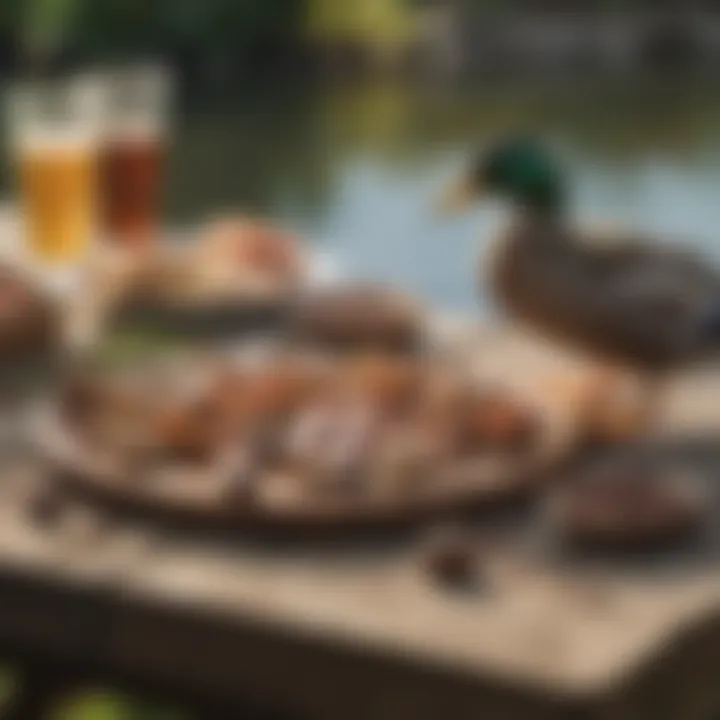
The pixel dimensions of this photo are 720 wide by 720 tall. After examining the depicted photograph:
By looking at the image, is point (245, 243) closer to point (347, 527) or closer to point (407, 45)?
point (407, 45)

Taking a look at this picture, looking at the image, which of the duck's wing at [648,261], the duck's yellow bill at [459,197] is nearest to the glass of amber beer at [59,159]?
the duck's yellow bill at [459,197]

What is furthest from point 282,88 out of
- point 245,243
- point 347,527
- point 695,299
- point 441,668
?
point 441,668

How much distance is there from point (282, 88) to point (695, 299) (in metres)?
0.50

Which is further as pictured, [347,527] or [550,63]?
[550,63]

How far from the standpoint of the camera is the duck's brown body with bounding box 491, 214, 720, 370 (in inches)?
45.4

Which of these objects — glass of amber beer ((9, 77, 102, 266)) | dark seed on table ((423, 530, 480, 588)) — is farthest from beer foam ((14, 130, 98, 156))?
dark seed on table ((423, 530, 480, 588))

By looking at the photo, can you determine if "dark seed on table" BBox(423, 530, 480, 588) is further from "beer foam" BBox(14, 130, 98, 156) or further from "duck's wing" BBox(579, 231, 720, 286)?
"beer foam" BBox(14, 130, 98, 156)

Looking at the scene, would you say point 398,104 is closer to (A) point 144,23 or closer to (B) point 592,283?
(A) point 144,23

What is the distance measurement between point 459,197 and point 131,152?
0.89ft

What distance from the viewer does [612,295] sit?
115cm

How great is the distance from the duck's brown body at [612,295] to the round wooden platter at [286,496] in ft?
A: 0.38

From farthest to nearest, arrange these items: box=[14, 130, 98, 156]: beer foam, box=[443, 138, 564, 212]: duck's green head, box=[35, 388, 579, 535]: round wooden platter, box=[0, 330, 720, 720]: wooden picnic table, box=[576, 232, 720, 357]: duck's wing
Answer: box=[14, 130, 98, 156]: beer foam, box=[443, 138, 564, 212]: duck's green head, box=[576, 232, 720, 357]: duck's wing, box=[35, 388, 579, 535]: round wooden platter, box=[0, 330, 720, 720]: wooden picnic table

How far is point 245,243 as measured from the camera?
1399 mm

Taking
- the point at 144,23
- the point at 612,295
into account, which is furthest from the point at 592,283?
the point at 144,23
